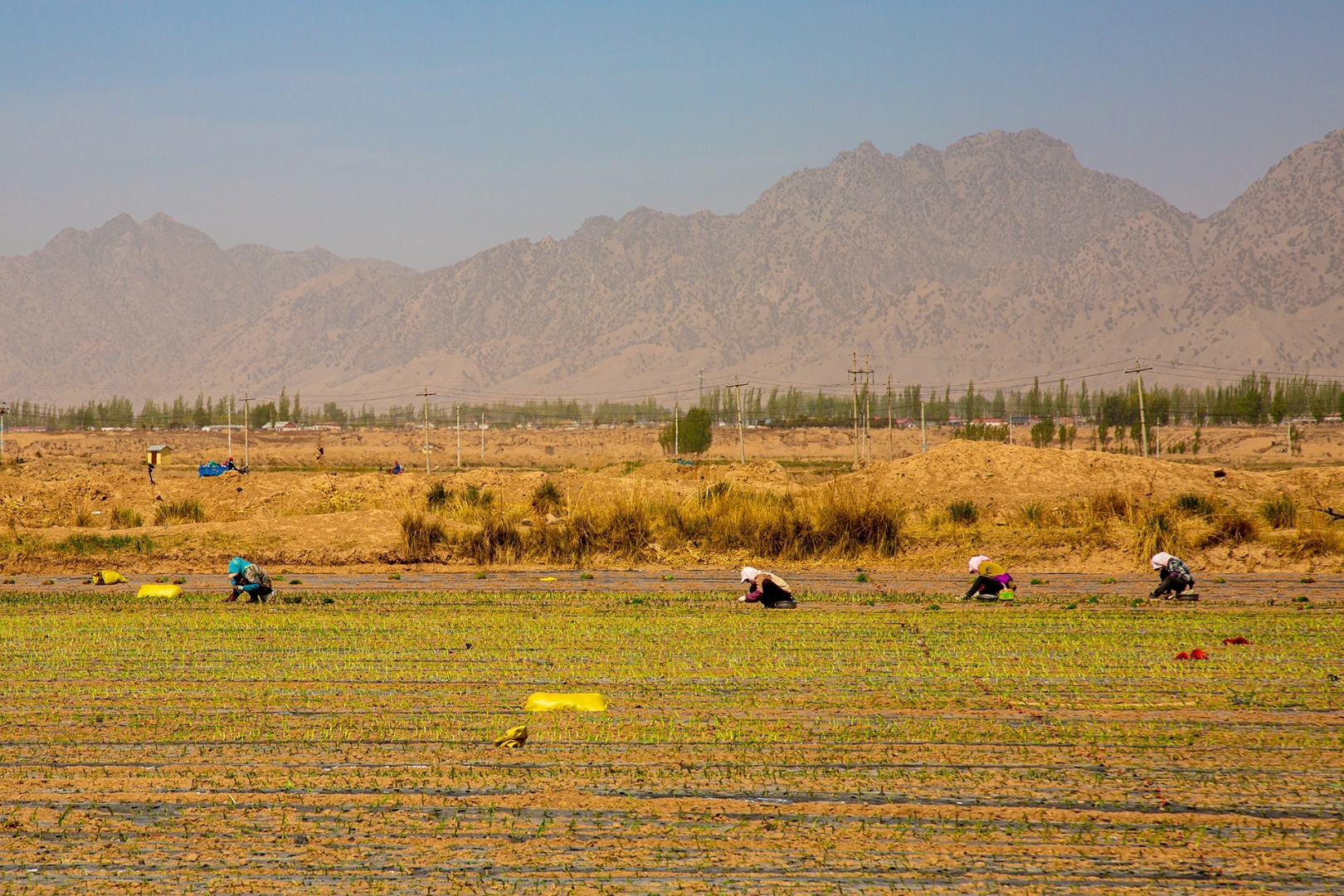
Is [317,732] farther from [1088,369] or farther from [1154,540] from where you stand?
[1088,369]

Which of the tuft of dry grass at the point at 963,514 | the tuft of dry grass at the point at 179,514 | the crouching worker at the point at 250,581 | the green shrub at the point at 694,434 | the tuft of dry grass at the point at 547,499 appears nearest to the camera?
the crouching worker at the point at 250,581

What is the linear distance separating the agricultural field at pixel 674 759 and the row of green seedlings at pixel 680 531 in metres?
8.98

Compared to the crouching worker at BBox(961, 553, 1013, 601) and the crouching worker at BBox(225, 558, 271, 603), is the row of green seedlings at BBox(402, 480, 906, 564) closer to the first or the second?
the crouching worker at BBox(961, 553, 1013, 601)

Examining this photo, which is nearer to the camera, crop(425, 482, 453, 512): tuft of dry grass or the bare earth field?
the bare earth field

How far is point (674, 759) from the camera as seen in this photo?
8266mm

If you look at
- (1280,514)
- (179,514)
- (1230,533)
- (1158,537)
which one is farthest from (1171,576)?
(179,514)

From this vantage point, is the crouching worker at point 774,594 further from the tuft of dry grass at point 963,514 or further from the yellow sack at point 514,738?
the tuft of dry grass at point 963,514

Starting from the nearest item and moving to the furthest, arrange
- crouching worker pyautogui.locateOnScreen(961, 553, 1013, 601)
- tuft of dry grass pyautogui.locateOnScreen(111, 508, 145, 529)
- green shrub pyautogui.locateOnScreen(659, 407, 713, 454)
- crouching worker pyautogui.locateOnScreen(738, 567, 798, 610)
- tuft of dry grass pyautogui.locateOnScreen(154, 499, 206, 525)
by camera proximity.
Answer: crouching worker pyautogui.locateOnScreen(738, 567, 798, 610) < crouching worker pyautogui.locateOnScreen(961, 553, 1013, 601) < tuft of dry grass pyautogui.locateOnScreen(111, 508, 145, 529) < tuft of dry grass pyautogui.locateOnScreen(154, 499, 206, 525) < green shrub pyautogui.locateOnScreen(659, 407, 713, 454)

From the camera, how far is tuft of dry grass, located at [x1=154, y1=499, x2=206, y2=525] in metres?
29.2

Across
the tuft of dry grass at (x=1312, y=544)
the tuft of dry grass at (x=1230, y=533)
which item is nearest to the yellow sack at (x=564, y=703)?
the tuft of dry grass at (x=1230, y=533)

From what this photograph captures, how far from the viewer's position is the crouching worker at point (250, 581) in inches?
655

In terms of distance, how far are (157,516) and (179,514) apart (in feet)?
2.48

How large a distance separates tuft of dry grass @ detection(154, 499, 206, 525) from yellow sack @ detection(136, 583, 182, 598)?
11.3 m

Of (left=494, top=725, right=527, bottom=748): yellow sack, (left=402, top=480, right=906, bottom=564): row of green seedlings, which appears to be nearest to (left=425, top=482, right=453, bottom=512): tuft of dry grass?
(left=402, top=480, right=906, bottom=564): row of green seedlings
